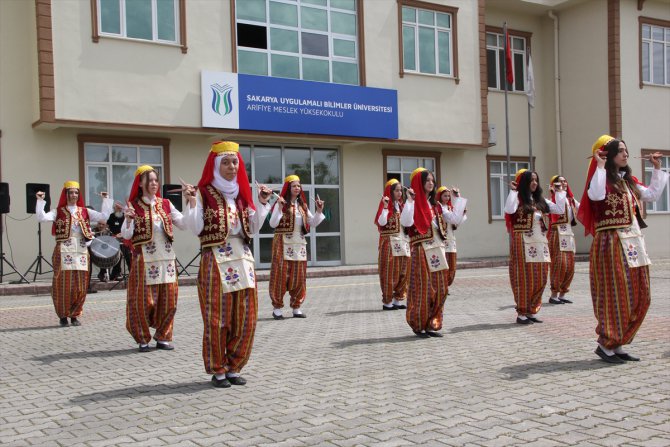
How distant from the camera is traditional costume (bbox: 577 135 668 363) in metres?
6.49

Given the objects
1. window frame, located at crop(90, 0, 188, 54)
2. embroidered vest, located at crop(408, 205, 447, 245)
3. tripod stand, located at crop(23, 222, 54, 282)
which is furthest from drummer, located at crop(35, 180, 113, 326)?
window frame, located at crop(90, 0, 188, 54)

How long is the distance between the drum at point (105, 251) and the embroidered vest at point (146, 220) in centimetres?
711

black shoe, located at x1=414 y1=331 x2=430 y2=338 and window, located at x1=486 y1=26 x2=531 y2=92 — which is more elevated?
window, located at x1=486 y1=26 x2=531 y2=92

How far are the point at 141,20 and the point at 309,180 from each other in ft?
20.5

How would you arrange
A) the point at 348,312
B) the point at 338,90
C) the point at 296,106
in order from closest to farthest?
the point at 348,312 → the point at 296,106 → the point at 338,90

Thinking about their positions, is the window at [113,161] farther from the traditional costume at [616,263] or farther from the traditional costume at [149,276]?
the traditional costume at [616,263]

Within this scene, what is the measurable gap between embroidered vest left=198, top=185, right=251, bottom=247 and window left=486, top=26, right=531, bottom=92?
20.0m

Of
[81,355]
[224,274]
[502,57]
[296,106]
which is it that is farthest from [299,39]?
[224,274]

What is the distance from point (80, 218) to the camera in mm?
10352

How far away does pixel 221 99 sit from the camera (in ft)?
61.3

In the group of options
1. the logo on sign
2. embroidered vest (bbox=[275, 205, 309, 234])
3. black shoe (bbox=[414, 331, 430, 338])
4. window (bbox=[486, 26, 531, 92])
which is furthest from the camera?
window (bbox=[486, 26, 531, 92])

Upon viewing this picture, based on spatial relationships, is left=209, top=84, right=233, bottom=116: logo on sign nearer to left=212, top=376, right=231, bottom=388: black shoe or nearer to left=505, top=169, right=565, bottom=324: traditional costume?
left=505, top=169, right=565, bottom=324: traditional costume

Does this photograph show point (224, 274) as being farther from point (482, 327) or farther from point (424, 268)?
point (482, 327)

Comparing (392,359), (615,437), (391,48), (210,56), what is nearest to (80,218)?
(392,359)
